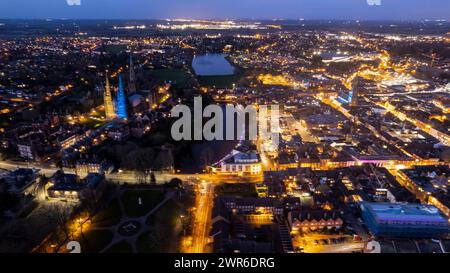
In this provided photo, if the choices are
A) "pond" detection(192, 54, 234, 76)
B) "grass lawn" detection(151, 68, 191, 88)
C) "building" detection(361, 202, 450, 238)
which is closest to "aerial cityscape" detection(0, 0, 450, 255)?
"building" detection(361, 202, 450, 238)

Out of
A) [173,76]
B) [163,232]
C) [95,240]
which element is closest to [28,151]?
[95,240]

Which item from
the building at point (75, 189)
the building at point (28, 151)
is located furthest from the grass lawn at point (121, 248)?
the building at point (28, 151)

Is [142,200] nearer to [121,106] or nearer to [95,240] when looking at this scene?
[95,240]

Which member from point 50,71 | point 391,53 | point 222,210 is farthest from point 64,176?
point 391,53

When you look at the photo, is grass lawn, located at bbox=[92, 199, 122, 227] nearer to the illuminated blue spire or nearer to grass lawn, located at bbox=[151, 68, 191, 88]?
the illuminated blue spire

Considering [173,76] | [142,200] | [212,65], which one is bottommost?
[142,200]
